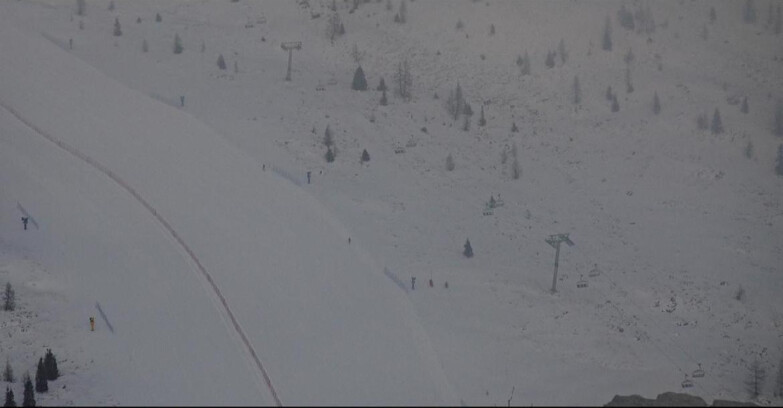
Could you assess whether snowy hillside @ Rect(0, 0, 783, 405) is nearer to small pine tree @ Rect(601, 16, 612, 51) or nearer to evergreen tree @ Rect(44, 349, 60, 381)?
small pine tree @ Rect(601, 16, 612, 51)

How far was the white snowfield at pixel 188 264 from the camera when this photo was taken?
3284 cm

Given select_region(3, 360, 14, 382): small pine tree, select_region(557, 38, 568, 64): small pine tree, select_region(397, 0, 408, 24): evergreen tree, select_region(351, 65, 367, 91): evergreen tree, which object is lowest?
select_region(3, 360, 14, 382): small pine tree

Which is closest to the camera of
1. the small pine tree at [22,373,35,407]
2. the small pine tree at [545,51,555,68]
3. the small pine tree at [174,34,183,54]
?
the small pine tree at [22,373,35,407]

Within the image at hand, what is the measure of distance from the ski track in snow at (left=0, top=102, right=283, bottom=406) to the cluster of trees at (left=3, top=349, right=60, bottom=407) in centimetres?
714

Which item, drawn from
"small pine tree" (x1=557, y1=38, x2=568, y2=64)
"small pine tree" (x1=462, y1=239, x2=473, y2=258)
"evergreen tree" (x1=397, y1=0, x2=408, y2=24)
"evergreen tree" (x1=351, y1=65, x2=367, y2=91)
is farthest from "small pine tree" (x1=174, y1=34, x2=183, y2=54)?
"small pine tree" (x1=557, y1=38, x2=568, y2=64)

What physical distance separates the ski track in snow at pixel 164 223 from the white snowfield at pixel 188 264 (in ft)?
0.39

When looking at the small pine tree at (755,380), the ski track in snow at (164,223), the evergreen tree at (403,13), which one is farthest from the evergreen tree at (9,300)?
the evergreen tree at (403,13)

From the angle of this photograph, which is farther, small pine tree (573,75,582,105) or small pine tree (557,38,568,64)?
small pine tree (557,38,568,64)

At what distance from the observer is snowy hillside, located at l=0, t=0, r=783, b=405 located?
35688mm

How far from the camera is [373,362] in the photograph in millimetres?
33906

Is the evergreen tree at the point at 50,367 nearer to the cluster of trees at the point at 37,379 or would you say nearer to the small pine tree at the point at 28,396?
the cluster of trees at the point at 37,379

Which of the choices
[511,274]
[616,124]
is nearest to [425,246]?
[511,274]

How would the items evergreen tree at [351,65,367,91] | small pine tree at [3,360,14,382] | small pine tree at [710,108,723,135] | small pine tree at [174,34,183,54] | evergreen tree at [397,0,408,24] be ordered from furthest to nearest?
evergreen tree at [397,0,408,24], small pine tree at [710,108,723,135], small pine tree at [174,34,183,54], evergreen tree at [351,65,367,91], small pine tree at [3,360,14,382]

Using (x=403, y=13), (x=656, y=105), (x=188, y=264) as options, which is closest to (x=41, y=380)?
(x=188, y=264)
